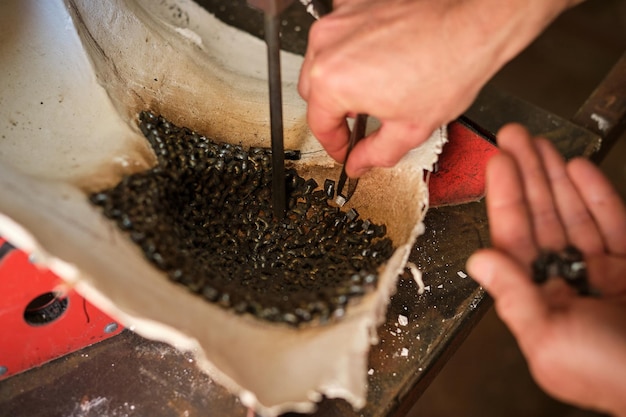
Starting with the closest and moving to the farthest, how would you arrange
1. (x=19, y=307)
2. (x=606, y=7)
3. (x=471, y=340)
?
(x=19, y=307) < (x=471, y=340) < (x=606, y=7)

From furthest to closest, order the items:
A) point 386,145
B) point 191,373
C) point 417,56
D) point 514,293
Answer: point 191,373 → point 386,145 → point 417,56 → point 514,293

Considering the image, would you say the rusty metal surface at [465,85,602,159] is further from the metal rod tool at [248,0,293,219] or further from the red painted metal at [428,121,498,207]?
the metal rod tool at [248,0,293,219]

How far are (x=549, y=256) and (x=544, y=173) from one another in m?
0.14

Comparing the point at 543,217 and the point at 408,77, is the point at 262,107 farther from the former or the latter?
the point at 543,217

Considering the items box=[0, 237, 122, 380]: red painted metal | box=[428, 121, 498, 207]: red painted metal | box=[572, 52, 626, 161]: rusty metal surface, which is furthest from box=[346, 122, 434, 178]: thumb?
box=[0, 237, 122, 380]: red painted metal

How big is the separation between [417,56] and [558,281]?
0.36 meters

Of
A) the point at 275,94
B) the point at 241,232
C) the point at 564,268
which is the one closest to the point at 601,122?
the point at 564,268

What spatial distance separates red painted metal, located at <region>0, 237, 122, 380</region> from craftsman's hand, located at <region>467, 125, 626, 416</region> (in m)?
0.66

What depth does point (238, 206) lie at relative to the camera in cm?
108

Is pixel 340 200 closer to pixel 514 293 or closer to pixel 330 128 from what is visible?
pixel 330 128

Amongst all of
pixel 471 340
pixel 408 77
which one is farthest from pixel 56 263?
pixel 471 340

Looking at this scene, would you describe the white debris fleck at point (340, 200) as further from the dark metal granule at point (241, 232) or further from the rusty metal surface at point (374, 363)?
the rusty metal surface at point (374, 363)

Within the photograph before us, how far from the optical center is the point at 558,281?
710mm

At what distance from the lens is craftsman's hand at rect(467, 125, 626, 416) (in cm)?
63
